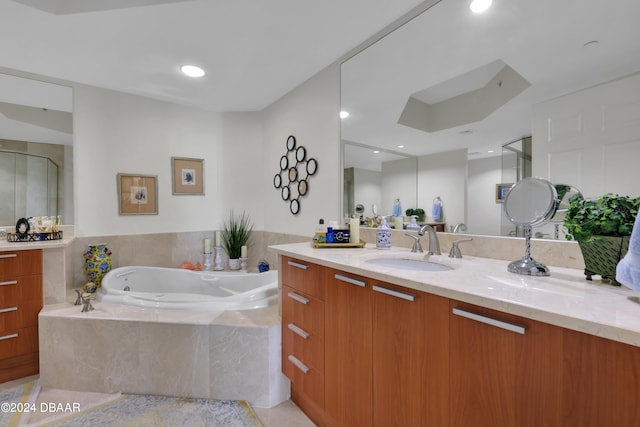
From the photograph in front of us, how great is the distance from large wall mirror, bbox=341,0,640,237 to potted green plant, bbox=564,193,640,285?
0.18 meters

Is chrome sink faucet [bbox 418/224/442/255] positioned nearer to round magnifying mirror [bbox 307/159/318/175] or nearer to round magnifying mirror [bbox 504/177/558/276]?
round magnifying mirror [bbox 504/177/558/276]

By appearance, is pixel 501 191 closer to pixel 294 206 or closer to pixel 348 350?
pixel 348 350

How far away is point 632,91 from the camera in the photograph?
1.00 metres

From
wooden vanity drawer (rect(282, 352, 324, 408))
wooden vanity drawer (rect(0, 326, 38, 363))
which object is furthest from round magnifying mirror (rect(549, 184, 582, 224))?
wooden vanity drawer (rect(0, 326, 38, 363))

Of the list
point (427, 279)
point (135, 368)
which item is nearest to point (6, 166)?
point (135, 368)

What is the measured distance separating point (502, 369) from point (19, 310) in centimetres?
275

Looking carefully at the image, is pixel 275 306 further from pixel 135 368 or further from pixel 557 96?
pixel 557 96

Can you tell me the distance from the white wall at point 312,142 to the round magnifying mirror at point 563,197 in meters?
1.32

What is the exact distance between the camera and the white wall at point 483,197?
1385mm

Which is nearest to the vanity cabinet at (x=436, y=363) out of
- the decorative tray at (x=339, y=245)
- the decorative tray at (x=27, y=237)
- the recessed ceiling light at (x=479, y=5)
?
the decorative tray at (x=339, y=245)

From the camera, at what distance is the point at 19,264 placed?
74.4 inches

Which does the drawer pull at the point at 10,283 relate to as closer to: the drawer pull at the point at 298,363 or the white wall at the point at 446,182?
the drawer pull at the point at 298,363

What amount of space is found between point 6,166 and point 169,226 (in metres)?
1.25

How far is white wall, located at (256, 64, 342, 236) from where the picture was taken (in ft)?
7.32
